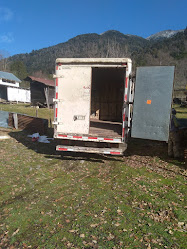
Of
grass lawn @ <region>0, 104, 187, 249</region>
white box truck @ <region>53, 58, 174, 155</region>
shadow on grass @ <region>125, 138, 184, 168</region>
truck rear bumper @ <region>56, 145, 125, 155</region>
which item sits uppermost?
white box truck @ <region>53, 58, 174, 155</region>

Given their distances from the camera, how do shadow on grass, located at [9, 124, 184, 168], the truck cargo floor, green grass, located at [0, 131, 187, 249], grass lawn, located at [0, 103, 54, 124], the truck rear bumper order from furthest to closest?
grass lawn, located at [0, 103, 54, 124] → shadow on grass, located at [9, 124, 184, 168] → the truck cargo floor → the truck rear bumper → green grass, located at [0, 131, 187, 249]

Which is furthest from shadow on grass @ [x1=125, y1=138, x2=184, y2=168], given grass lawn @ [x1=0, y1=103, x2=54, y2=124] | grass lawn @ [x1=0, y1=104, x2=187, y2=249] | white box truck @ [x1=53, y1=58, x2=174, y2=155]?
grass lawn @ [x1=0, y1=103, x2=54, y2=124]

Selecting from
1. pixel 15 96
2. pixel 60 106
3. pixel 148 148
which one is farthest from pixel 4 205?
pixel 15 96

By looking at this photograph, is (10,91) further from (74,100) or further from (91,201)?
(91,201)

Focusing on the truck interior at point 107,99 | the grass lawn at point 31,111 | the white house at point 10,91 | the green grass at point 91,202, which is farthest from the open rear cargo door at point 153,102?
the white house at point 10,91

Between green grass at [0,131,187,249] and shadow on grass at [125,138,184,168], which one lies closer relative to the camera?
green grass at [0,131,187,249]

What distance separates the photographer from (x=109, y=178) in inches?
223

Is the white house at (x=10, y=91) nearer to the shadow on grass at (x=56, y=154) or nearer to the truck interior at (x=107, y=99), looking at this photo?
the truck interior at (x=107, y=99)

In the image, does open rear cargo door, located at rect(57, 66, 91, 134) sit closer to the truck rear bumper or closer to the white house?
the truck rear bumper

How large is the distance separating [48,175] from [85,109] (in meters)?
2.69

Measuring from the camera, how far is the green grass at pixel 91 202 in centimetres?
318

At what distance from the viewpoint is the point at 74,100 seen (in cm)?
647

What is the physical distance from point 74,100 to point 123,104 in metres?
1.83

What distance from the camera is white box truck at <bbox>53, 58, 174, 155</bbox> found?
5754 millimetres
